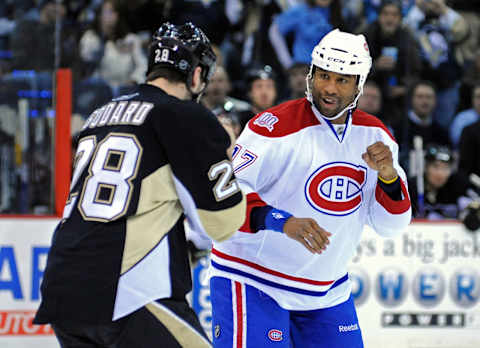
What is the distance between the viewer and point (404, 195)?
3.18 metres

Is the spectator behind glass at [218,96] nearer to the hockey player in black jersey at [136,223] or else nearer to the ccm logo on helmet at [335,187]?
the ccm logo on helmet at [335,187]

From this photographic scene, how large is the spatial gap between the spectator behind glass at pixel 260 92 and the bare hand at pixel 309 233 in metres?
2.98

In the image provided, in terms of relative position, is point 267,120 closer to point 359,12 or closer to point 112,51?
point 112,51

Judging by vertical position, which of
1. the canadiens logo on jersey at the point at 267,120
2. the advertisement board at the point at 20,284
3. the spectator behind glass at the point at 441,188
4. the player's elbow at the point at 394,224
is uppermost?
the canadiens logo on jersey at the point at 267,120

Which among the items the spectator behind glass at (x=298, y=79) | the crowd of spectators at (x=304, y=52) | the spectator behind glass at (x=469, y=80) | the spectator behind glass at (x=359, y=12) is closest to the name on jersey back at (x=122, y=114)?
the crowd of spectators at (x=304, y=52)

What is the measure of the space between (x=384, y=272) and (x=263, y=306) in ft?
7.92

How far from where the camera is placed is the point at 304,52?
625 cm

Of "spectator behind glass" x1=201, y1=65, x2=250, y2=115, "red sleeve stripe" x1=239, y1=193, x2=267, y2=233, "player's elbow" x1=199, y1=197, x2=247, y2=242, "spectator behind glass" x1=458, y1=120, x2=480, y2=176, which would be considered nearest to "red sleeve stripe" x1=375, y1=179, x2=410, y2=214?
"red sleeve stripe" x1=239, y1=193, x2=267, y2=233

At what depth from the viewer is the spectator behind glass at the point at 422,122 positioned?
6.02m

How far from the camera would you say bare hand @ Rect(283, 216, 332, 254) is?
9.14 feet

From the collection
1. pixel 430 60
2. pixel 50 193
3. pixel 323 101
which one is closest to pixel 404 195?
pixel 323 101

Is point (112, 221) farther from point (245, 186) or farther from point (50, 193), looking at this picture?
point (50, 193)

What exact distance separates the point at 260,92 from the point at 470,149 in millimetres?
1665

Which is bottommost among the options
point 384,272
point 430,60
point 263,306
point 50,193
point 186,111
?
point 384,272
